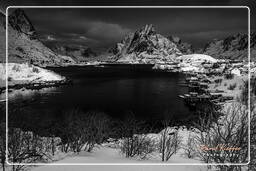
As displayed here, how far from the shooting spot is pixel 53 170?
6.84 metres

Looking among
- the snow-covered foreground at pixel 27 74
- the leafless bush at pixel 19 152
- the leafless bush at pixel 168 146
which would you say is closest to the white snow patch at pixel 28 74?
the snow-covered foreground at pixel 27 74

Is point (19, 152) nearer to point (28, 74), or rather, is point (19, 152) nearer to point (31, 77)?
point (28, 74)

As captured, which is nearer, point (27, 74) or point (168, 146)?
point (168, 146)

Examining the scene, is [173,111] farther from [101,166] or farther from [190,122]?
[101,166]

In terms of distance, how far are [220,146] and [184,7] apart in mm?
4651

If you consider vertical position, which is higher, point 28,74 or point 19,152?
point 28,74

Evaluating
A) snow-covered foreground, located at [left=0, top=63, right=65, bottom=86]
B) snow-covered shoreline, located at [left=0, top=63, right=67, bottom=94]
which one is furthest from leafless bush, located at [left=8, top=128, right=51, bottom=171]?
snow-covered foreground, located at [left=0, top=63, right=65, bottom=86]

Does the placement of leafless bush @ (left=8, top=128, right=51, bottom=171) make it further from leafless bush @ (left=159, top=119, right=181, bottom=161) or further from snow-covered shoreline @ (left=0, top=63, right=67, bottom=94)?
snow-covered shoreline @ (left=0, top=63, right=67, bottom=94)

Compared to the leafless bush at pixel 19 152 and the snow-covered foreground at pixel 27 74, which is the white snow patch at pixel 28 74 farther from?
the leafless bush at pixel 19 152

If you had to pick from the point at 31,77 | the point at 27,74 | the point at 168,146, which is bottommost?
the point at 168,146

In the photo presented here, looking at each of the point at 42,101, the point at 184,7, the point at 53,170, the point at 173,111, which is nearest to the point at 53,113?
the point at 42,101

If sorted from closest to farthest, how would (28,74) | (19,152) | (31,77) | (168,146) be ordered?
(19,152) → (168,146) → (28,74) → (31,77)

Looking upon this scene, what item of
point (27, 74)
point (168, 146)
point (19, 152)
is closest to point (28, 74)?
point (27, 74)

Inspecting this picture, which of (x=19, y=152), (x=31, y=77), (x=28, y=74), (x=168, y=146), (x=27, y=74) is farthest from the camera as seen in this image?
(x=31, y=77)
